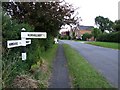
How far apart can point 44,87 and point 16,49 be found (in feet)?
8.05

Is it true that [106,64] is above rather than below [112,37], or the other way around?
below

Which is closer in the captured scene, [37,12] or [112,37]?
[37,12]

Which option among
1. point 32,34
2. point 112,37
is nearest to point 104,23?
point 112,37

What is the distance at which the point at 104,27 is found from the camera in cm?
12406

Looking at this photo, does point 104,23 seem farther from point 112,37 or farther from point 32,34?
point 32,34

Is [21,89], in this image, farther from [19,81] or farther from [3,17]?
[3,17]

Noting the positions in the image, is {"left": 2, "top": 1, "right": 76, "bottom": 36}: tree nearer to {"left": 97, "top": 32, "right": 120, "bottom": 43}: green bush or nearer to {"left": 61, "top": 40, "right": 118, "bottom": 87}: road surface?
{"left": 61, "top": 40, "right": 118, "bottom": 87}: road surface

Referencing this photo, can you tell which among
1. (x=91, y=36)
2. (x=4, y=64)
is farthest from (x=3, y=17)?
(x=91, y=36)

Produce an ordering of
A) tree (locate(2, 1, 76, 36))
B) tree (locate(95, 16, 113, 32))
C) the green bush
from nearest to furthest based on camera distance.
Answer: tree (locate(2, 1, 76, 36)) → the green bush → tree (locate(95, 16, 113, 32))

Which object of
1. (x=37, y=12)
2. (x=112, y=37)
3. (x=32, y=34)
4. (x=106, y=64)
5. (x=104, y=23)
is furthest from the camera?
(x=104, y=23)

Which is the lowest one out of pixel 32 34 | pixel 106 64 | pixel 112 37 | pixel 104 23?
pixel 106 64

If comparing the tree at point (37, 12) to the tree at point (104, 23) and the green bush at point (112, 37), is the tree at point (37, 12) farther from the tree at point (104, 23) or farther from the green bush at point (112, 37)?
the tree at point (104, 23)

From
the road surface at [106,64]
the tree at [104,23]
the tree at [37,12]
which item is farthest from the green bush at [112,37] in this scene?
the tree at [104,23]

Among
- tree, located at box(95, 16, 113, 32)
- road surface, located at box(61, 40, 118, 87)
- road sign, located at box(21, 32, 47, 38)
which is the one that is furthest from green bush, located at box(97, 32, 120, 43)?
tree, located at box(95, 16, 113, 32)
